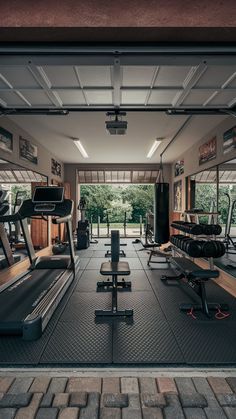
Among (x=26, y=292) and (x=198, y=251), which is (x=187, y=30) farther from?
(x=26, y=292)

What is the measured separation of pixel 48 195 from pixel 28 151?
2053 mm

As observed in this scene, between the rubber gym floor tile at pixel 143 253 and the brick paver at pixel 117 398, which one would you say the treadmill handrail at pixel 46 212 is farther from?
the rubber gym floor tile at pixel 143 253

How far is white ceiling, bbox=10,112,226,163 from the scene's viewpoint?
4730mm

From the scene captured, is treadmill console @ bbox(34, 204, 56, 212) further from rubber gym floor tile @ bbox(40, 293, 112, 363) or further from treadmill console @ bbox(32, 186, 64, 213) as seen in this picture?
rubber gym floor tile @ bbox(40, 293, 112, 363)

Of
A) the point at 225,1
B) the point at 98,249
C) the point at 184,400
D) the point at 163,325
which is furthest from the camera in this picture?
the point at 98,249

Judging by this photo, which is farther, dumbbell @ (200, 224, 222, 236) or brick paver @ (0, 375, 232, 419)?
dumbbell @ (200, 224, 222, 236)

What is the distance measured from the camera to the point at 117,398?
1.61m

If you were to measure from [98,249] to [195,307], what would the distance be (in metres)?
4.78

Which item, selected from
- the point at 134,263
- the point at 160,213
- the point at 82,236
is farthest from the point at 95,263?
the point at 82,236

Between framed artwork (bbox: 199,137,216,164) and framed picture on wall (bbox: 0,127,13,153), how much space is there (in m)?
4.09

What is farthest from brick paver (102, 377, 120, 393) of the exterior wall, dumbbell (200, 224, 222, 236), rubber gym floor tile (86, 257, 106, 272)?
the exterior wall

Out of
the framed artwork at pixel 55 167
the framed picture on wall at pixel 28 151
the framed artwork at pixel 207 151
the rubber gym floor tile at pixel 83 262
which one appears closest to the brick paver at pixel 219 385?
the rubber gym floor tile at pixel 83 262

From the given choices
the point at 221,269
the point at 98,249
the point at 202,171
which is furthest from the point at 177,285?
the point at 98,249

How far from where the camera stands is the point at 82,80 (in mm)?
3193
